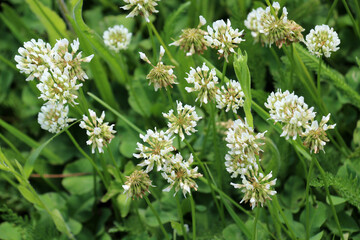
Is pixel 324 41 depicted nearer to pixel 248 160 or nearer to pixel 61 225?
pixel 248 160

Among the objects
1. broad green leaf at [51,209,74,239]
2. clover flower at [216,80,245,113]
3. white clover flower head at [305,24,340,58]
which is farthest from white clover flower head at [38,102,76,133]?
white clover flower head at [305,24,340,58]

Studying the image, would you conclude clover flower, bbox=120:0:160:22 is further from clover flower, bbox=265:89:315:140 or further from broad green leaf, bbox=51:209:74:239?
broad green leaf, bbox=51:209:74:239

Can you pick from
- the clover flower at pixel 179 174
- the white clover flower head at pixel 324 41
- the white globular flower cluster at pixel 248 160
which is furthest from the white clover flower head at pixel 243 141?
the white clover flower head at pixel 324 41

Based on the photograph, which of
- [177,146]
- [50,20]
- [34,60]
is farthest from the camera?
[50,20]

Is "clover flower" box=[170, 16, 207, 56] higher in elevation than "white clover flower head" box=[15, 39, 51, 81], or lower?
lower

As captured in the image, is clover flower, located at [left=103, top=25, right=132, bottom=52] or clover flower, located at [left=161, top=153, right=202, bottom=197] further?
clover flower, located at [left=103, top=25, right=132, bottom=52]

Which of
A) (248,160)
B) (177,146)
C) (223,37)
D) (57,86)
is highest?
(57,86)

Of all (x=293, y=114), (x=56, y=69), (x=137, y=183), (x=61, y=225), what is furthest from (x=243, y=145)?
(x=61, y=225)
